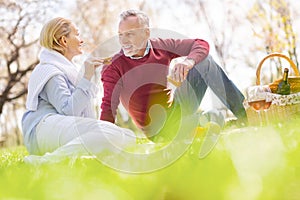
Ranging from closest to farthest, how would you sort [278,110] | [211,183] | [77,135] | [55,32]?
[211,183]
[77,135]
[55,32]
[278,110]

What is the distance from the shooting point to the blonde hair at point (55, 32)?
267 cm

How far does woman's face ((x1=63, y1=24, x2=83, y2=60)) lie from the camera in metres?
2.70

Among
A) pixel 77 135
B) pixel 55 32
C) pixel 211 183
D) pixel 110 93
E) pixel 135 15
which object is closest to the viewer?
pixel 211 183

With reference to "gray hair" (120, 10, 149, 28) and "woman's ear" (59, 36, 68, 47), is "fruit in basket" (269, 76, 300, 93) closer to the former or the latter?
"gray hair" (120, 10, 149, 28)

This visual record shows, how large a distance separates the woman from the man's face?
27 cm

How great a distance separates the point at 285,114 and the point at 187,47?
0.83 meters

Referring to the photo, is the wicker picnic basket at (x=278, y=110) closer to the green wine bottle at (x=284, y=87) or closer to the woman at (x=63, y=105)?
the green wine bottle at (x=284, y=87)

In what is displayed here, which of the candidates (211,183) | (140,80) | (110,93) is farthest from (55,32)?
(211,183)

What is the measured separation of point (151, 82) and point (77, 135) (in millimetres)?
752

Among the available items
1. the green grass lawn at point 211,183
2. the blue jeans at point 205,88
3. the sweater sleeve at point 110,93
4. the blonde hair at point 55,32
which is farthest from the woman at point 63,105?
the green grass lawn at point 211,183

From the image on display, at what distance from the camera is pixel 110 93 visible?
288cm

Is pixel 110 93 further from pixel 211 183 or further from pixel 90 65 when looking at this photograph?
pixel 211 183

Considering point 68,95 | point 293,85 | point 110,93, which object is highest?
point 68,95

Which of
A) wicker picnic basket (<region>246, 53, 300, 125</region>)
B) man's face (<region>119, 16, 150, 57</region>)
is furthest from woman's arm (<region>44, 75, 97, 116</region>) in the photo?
wicker picnic basket (<region>246, 53, 300, 125</region>)
